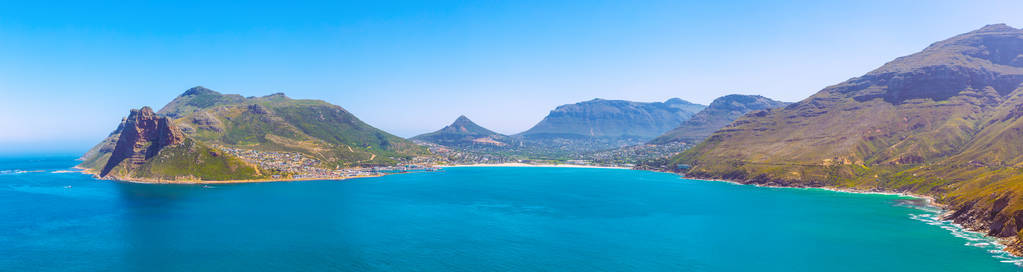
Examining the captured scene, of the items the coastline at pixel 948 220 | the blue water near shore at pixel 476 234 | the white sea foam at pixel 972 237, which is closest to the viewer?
the white sea foam at pixel 972 237

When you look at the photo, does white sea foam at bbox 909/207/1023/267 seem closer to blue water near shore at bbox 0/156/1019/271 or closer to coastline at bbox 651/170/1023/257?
coastline at bbox 651/170/1023/257

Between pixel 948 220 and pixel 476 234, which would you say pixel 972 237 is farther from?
pixel 476 234

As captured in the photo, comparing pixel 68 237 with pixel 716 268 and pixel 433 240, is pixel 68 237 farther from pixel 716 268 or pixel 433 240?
pixel 716 268

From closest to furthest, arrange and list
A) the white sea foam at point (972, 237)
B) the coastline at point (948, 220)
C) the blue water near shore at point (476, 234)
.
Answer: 1. the white sea foam at point (972, 237)
2. the blue water near shore at point (476, 234)
3. the coastline at point (948, 220)

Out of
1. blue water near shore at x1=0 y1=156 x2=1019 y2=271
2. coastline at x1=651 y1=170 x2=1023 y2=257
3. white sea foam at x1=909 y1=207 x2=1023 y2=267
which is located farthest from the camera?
coastline at x1=651 y1=170 x2=1023 y2=257

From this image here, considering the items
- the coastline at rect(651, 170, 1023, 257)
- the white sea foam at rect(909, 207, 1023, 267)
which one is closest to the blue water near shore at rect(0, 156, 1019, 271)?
the white sea foam at rect(909, 207, 1023, 267)

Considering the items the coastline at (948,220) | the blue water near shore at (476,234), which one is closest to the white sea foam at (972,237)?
the coastline at (948,220)

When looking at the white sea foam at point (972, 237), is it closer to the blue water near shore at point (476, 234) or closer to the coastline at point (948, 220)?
the coastline at point (948, 220)

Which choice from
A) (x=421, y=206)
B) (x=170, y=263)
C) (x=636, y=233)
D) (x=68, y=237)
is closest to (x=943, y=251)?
(x=636, y=233)

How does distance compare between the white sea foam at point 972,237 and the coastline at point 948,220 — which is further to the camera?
the coastline at point 948,220
